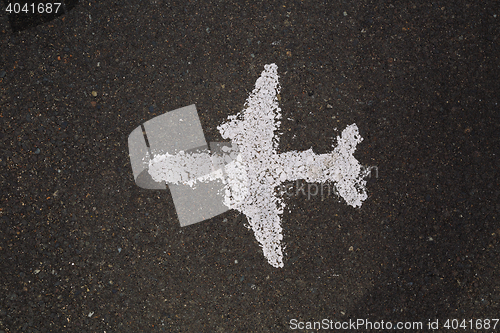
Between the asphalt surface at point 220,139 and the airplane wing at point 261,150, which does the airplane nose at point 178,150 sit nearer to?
the asphalt surface at point 220,139

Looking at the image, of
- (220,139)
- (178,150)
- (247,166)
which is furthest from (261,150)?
(178,150)

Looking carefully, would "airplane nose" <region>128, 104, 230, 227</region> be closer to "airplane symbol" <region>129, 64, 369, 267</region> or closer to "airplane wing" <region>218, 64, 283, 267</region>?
"airplane symbol" <region>129, 64, 369, 267</region>

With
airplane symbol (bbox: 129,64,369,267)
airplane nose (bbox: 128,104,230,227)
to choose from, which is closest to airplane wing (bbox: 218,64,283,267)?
airplane symbol (bbox: 129,64,369,267)

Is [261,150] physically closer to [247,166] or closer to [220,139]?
[247,166]

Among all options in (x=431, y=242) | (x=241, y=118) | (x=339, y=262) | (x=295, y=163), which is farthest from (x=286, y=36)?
(x=431, y=242)

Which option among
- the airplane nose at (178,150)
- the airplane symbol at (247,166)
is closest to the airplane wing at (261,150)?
the airplane symbol at (247,166)

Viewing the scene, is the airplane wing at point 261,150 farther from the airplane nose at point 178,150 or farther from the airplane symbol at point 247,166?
the airplane nose at point 178,150
